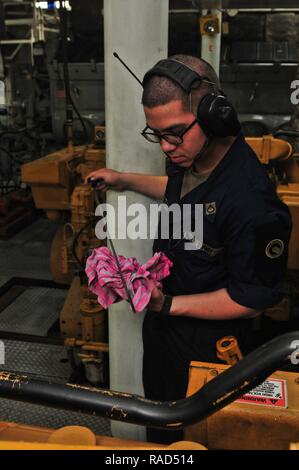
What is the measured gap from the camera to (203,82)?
1403 millimetres

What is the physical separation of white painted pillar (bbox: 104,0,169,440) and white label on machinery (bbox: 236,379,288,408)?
37.8 inches

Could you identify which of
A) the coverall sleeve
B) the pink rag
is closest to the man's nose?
the coverall sleeve

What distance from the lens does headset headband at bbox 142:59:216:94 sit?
1.34m

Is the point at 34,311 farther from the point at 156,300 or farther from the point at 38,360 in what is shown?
the point at 156,300

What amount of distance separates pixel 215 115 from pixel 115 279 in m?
0.56

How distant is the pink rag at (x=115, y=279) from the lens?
4.60ft

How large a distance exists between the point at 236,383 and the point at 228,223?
76 cm

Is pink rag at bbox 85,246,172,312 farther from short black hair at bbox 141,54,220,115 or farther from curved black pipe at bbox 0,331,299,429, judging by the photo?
curved black pipe at bbox 0,331,299,429

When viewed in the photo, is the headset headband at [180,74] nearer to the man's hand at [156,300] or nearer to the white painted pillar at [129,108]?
the white painted pillar at [129,108]

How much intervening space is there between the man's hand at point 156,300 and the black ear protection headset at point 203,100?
51cm

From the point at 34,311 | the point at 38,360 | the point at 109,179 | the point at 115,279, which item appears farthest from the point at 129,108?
the point at 34,311

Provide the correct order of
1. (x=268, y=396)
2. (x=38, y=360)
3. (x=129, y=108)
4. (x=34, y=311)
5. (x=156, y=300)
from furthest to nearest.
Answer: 1. (x=34, y=311)
2. (x=38, y=360)
3. (x=129, y=108)
4. (x=156, y=300)
5. (x=268, y=396)

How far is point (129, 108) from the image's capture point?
1671 mm

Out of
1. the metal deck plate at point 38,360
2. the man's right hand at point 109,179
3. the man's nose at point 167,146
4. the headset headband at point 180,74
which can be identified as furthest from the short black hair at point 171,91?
the metal deck plate at point 38,360
